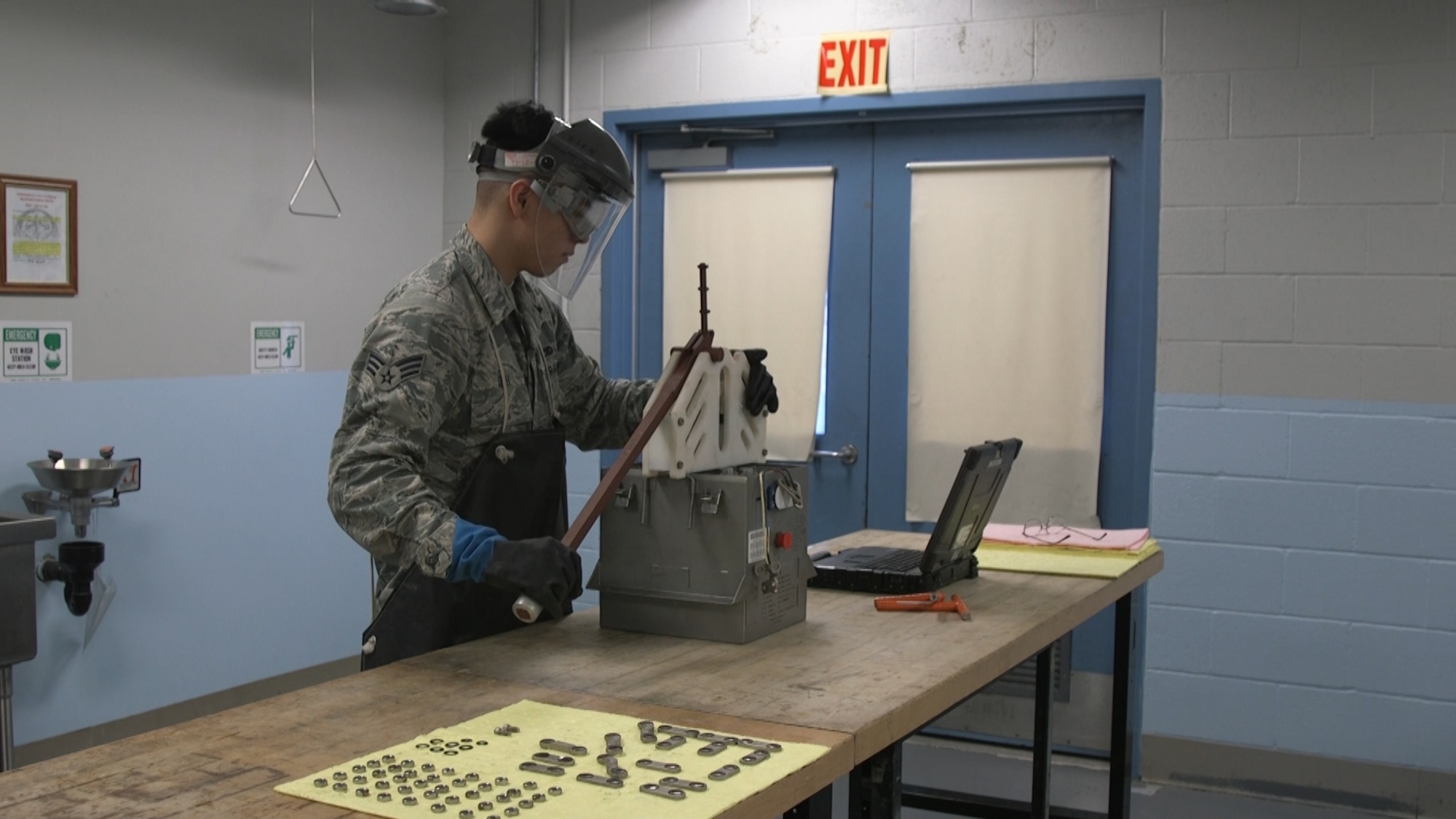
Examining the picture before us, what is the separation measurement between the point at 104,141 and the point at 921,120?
2.59 metres

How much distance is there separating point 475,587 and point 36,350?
2180mm

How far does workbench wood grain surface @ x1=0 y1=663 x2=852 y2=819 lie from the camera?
4.62 ft

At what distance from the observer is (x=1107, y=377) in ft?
14.3

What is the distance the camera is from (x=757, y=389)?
2.42 meters

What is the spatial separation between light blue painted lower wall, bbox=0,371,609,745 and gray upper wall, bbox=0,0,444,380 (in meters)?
0.14

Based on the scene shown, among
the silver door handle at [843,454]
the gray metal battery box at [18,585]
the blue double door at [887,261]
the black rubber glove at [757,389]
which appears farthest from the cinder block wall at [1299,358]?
the gray metal battery box at [18,585]

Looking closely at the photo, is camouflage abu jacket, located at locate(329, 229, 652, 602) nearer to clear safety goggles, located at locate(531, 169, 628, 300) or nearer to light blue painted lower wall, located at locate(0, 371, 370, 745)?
clear safety goggles, located at locate(531, 169, 628, 300)

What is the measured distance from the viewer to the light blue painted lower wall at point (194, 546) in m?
3.84

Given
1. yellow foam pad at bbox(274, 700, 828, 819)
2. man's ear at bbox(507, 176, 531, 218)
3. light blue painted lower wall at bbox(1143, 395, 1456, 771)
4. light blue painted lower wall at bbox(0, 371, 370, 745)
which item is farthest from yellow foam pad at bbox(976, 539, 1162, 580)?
light blue painted lower wall at bbox(0, 371, 370, 745)

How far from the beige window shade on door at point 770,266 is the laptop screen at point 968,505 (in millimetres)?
1889

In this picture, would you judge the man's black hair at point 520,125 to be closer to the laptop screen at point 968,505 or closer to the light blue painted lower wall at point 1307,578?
the laptop screen at point 968,505

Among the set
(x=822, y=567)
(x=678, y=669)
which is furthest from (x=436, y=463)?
(x=822, y=567)

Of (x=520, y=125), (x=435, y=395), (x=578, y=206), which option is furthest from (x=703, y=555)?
(x=520, y=125)

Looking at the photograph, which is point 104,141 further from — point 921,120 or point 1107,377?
point 1107,377
